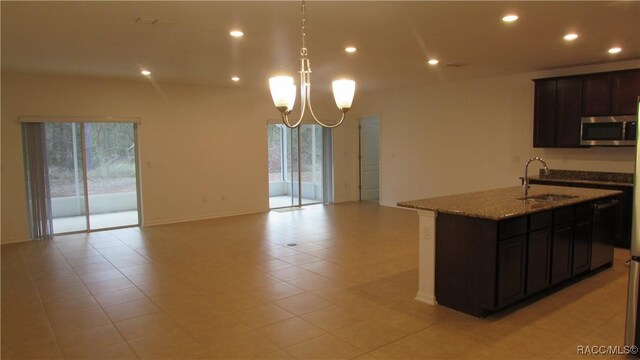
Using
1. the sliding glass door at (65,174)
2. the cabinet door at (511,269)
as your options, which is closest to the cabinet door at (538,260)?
the cabinet door at (511,269)

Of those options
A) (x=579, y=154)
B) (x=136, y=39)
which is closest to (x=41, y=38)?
(x=136, y=39)

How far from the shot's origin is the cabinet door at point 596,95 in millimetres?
6090

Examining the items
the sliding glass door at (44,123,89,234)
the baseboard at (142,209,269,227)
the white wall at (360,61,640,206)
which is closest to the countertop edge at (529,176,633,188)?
the white wall at (360,61,640,206)

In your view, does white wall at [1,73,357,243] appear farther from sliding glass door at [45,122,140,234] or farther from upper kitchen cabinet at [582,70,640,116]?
upper kitchen cabinet at [582,70,640,116]

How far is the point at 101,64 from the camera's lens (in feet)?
19.9

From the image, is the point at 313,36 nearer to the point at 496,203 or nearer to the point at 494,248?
the point at 496,203

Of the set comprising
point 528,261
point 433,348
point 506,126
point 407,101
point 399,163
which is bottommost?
point 433,348

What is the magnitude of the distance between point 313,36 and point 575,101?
4.13 metres

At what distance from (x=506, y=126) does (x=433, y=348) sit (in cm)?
541

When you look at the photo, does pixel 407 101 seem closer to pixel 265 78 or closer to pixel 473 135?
pixel 473 135

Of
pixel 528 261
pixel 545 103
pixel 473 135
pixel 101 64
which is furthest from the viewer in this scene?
pixel 473 135

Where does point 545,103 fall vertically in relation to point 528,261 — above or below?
above

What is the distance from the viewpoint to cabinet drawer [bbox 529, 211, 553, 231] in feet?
12.6

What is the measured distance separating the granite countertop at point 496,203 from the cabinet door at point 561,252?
10.7 inches
